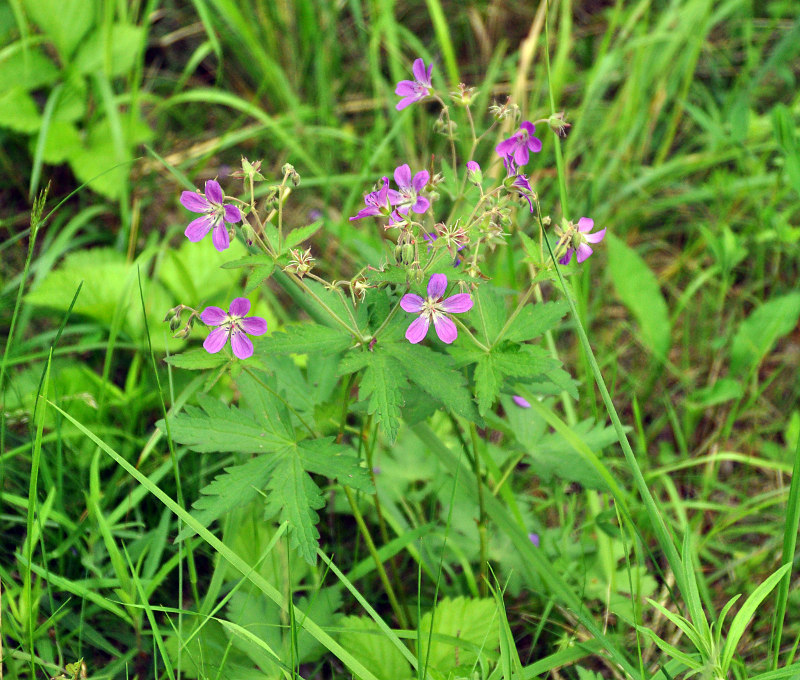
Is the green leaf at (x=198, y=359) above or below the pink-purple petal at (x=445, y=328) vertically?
below

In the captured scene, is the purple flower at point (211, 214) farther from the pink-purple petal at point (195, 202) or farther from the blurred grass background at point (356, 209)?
the blurred grass background at point (356, 209)

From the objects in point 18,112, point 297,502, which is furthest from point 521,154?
point 18,112

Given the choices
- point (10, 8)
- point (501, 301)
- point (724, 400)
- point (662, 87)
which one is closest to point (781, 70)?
point (662, 87)

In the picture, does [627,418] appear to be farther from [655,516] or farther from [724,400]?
[655,516]

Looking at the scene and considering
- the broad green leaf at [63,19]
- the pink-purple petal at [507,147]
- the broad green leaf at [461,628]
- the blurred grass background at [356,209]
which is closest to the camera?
the pink-purple petal at [507,147]

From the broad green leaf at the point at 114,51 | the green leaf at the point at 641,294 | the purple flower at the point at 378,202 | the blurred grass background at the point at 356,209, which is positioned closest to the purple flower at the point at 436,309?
the purple flower at the point at 378,202

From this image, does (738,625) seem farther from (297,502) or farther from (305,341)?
(305,341)
